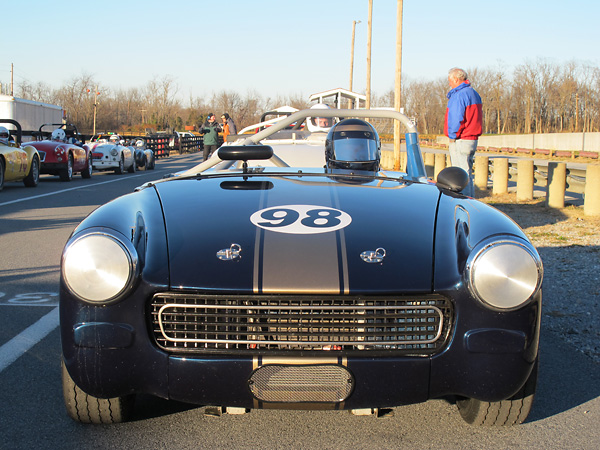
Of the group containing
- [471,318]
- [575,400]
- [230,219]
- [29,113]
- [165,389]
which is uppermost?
[29,113]

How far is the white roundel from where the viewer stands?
289 cm

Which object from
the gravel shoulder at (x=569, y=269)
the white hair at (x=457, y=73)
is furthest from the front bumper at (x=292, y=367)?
the white hair at (x=457, y=73)

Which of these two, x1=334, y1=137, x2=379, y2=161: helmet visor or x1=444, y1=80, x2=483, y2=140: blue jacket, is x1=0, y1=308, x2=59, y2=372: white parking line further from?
x1=444, y1=80, x2=483, y2=140: blue jacket

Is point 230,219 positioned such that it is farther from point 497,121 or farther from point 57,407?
point 497,121

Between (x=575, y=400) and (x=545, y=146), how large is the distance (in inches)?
3109

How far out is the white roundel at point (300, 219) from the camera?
289 cm

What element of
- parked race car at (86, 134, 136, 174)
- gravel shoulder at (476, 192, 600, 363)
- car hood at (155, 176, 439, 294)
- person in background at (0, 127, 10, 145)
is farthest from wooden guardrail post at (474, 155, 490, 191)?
car hood at (155, 176, 439, 294)

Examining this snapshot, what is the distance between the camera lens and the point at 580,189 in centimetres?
1201

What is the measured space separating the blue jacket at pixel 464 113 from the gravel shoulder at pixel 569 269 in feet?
5.16

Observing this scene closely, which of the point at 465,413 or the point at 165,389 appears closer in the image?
the point at 165,389

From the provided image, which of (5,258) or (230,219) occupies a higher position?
(230,219)

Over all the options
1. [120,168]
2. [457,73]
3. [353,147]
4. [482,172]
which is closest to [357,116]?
[353,147]

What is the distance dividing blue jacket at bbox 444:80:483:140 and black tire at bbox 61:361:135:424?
7221 millimetres

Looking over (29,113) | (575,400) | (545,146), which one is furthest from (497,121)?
(575,400)
